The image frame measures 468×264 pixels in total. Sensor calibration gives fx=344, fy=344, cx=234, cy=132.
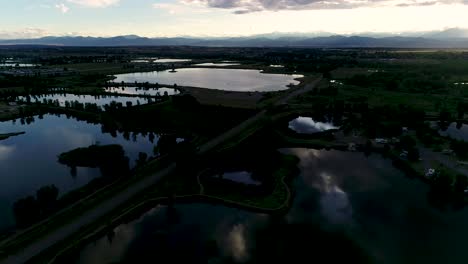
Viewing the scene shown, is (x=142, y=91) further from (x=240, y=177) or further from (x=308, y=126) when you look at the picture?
(x=240, y=177)

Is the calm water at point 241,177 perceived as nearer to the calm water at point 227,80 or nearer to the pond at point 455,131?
the pond at point 455,131

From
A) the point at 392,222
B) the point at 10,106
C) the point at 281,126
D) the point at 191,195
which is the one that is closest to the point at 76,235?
the point at 191,195

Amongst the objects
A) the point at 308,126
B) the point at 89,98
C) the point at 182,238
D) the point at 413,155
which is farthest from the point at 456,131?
the point at 89,98

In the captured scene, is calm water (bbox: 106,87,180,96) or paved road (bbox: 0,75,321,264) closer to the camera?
paved road (bbox: 0,75,321,264)

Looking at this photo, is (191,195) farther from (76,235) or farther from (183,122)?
(183,122)

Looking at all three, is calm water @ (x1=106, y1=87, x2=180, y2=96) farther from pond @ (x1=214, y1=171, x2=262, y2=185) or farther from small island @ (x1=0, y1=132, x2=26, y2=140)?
pond @ (x1=214, y1=171, x2=262, y2=185)

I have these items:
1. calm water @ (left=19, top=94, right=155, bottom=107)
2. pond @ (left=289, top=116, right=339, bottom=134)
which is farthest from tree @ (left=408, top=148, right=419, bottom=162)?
calm water @ (left=19, top=94, right=155, bottom=107)
